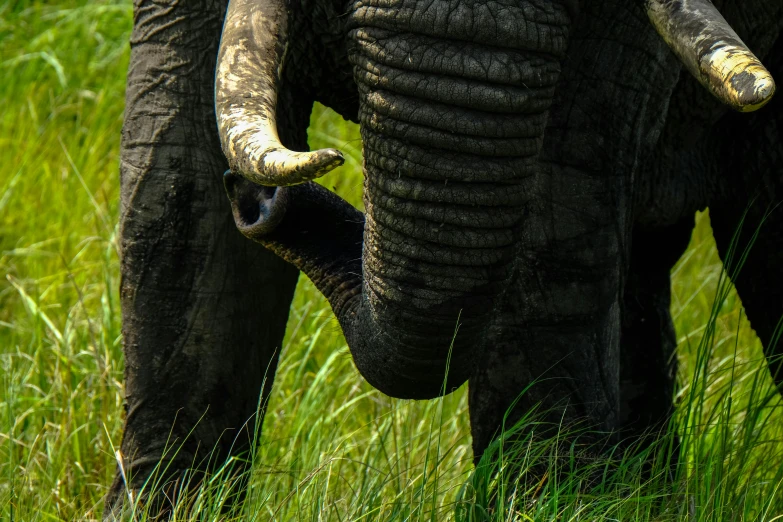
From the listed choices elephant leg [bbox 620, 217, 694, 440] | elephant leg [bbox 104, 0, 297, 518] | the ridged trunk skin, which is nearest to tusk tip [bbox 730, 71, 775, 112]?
the ridged trunk skin

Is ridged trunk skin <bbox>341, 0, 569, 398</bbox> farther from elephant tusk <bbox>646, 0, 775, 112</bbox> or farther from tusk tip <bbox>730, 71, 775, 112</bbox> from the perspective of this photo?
tusk tip <bbox>730, 71, 775, 112</bbox>

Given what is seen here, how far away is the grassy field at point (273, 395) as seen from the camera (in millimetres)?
2492

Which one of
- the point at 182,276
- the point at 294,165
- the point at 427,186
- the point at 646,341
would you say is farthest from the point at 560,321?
the point at 646,341

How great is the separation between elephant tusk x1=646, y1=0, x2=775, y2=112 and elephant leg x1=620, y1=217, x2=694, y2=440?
1602 mm

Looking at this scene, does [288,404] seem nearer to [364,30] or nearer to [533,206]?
[533,206]

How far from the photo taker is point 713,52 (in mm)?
1843

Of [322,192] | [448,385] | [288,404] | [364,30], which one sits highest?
[364,30]

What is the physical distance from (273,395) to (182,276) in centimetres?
111

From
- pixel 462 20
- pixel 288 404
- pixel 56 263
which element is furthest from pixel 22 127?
pixel 462 20

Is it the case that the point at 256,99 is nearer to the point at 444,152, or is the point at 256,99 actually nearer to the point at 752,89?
the point at 444,152

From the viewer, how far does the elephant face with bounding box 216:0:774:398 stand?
1.97 m

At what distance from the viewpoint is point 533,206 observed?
2.44 meters

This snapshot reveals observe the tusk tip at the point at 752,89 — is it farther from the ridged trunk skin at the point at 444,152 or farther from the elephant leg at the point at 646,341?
the elephant leg at the point at 646,341

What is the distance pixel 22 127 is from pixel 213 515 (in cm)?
288
